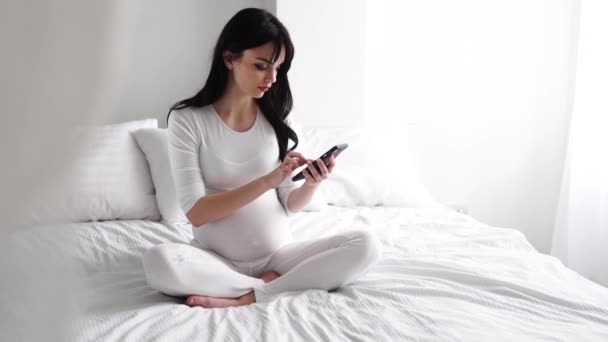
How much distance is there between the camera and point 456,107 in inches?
137

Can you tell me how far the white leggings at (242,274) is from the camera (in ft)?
4.83

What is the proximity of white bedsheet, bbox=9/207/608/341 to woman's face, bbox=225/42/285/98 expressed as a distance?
0.60m

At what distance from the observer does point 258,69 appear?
1.71 meters

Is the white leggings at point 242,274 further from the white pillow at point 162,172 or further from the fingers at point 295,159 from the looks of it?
the white pillow at point 162,172

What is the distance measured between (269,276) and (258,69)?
23.1 inches

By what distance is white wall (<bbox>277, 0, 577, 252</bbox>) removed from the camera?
11.1 feet

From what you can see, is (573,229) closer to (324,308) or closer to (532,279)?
(532,279)

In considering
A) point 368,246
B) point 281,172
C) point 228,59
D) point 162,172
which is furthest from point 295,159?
point 162,172

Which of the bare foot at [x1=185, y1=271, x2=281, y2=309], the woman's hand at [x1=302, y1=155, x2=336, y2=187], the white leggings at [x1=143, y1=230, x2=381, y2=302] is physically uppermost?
the woman's hand at [x1=302, y1=155, x2=336, y2=187]

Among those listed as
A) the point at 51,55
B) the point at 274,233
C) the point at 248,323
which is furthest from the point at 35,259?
the point at 274,233

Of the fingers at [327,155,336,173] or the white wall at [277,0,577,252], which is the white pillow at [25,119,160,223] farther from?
the white wall at [277,0,577,252]

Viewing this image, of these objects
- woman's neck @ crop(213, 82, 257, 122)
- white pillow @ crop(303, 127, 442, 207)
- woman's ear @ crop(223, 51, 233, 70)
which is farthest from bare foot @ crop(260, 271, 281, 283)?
white pillow @ crop(303, 127, 442, 207)

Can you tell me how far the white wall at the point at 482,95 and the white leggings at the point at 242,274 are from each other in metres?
1.86

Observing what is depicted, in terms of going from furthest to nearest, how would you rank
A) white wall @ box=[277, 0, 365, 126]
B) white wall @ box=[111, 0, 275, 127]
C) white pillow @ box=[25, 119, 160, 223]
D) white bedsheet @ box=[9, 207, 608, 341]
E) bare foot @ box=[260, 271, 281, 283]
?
white wall @ box=[277, 0, 365, 126], white wall @ box=[111, 0, 275, 127], white pillow @ box=[25, 119, 160, 223], bare foot @ box=[260, 271, 281, 283], white bedsheet @ box=[9, 207, 608, 341]
